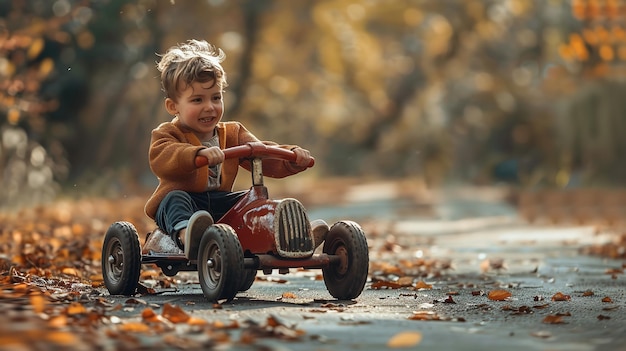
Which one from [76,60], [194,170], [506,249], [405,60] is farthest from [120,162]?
[405,60]

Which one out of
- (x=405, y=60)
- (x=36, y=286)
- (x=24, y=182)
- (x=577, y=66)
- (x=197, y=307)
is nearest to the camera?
(x=197, y=307)

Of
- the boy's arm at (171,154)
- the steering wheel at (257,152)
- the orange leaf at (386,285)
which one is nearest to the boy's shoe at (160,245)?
the boy's arm at (171,154)

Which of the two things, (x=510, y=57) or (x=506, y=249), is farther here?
(x=510, y=57)

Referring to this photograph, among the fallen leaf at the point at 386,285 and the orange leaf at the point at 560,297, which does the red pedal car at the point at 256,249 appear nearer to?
the fallen leaf at the point at 386,285

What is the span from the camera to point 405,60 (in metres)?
49.1

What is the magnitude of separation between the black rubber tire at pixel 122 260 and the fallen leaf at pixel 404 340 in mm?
2508

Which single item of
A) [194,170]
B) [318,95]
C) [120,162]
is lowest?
[194,170]

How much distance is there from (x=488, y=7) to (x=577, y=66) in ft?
33.0

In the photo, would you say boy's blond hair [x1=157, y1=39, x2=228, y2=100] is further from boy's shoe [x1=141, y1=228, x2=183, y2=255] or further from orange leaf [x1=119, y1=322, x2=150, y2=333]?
orange leaf [x1=119, y1=322, x2=150, y2=333]

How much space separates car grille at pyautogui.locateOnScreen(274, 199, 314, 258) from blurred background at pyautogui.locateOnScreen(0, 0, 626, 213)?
6.89 meters

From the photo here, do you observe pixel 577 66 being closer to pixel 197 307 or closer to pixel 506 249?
pixel 506 249

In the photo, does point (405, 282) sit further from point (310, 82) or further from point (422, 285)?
point (310, 82)

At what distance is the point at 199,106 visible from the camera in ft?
23.0

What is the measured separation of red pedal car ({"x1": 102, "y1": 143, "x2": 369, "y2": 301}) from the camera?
6297 millimetres
